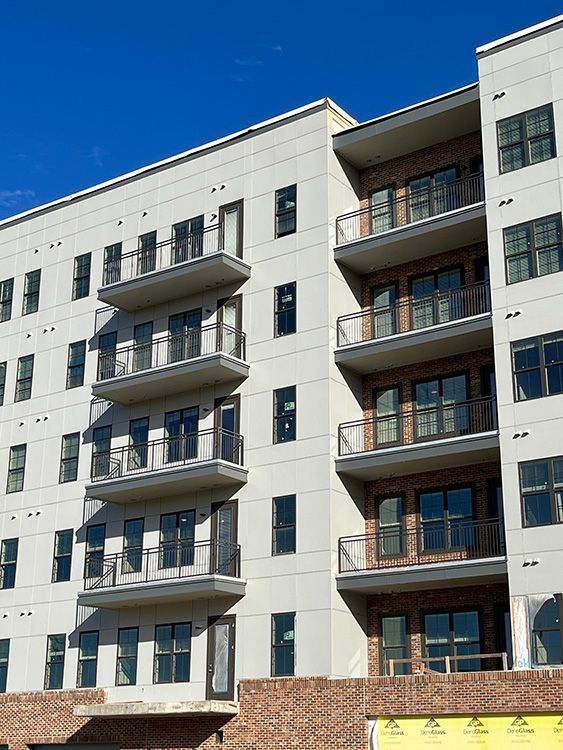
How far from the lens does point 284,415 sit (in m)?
33.3

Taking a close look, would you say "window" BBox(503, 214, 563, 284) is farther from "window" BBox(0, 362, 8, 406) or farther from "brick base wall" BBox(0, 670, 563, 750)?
"window" BBox(0, 362, 8, 406)

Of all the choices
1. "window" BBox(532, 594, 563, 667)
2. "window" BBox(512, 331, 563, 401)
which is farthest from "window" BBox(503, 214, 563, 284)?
"window" BBox(532, 594, 563, 667)

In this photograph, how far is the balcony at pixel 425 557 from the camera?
28.7 metres

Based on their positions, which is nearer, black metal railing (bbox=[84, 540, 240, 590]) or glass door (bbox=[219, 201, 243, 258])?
black metal railing (bbox=[84, 540, 240, 590])

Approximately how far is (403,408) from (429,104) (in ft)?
31.3

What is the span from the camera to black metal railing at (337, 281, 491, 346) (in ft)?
105

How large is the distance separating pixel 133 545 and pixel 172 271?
9191 mm

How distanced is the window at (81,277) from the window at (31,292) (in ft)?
6.67

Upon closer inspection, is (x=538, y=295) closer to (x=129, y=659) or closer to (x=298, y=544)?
(x=298, y=544)

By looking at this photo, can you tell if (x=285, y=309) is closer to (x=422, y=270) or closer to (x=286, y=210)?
(x=286, y=210)

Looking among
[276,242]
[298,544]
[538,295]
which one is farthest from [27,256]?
[538,295]

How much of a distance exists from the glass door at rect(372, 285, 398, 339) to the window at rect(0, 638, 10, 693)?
16.9 m

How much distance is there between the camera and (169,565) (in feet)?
111

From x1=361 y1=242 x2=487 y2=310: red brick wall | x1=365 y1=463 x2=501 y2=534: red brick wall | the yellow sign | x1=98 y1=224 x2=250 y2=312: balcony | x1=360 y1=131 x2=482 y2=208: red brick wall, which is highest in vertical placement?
x1=360 y1=131 x2=482 y2=208: red brick wall
